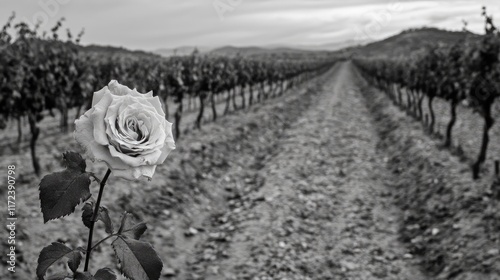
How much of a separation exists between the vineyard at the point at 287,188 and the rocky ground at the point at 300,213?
3cm

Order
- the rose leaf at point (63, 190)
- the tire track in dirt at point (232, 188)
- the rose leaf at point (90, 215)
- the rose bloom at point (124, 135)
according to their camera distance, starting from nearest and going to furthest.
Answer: the rose bloom at point (124, 135), the rose leaf at point (63, 190), the rose leaf at point (90, 215), the tire track in dirt at point (232, 188)

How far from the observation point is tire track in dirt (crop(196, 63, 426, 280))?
6.70 m

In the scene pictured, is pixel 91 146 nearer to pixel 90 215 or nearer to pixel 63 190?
pixel 63 190

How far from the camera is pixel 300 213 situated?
8617mm

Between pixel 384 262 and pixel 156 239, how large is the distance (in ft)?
12.6

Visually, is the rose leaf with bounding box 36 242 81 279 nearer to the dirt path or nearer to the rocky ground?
the dirt path

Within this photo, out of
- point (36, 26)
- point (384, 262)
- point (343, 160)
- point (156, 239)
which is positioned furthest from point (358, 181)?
point (36, 26)

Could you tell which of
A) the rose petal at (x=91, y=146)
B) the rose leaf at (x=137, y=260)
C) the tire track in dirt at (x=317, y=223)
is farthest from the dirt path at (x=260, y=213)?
the rose petal at (x=91, y=146)

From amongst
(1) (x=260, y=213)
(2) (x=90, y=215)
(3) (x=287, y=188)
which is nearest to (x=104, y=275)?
(2) (x=90, y=215)

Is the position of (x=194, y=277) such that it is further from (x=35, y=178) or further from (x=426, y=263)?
(x=35, y=178)

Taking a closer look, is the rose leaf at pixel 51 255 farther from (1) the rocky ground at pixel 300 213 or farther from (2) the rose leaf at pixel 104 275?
(1) the rocky ground at pixel 300 213

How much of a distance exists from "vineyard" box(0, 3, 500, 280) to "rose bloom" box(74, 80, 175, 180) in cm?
36

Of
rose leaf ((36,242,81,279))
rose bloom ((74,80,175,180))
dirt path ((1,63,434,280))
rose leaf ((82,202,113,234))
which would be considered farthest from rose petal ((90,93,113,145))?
dirt path ((1,63,434,280))

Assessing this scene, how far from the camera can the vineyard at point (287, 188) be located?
22.0 ft
